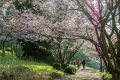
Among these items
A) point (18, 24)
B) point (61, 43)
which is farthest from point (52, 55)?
point (18, 24)

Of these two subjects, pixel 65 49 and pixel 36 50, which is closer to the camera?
pixel 65 49

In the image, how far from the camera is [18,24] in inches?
1098

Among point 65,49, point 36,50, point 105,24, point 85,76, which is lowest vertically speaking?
point 85,76

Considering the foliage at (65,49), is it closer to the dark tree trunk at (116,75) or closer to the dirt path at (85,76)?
the dirt path at (85,76)

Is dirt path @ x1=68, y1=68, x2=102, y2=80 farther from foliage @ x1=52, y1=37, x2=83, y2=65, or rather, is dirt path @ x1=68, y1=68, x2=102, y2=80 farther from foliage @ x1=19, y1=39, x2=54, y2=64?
foliage @ x1=19, y1=39, x2=54, y2=64

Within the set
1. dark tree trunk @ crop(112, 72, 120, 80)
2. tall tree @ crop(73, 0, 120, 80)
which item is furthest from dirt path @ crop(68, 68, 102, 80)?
tall tree @ crop(73, 0, 120, 80)

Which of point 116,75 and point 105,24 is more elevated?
point 105,24

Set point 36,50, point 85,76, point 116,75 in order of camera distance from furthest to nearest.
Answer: point 36,50
point 85,76
point 116,75

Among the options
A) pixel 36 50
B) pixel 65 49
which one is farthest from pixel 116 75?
pixel 36 50

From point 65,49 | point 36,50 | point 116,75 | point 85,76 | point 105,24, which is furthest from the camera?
point 36,50

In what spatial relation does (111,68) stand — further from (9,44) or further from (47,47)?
(9,44)

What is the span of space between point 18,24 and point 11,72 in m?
10.8

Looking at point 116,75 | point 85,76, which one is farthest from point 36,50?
point 116,75

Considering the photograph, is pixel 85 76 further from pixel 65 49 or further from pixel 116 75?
pixel 116 75
